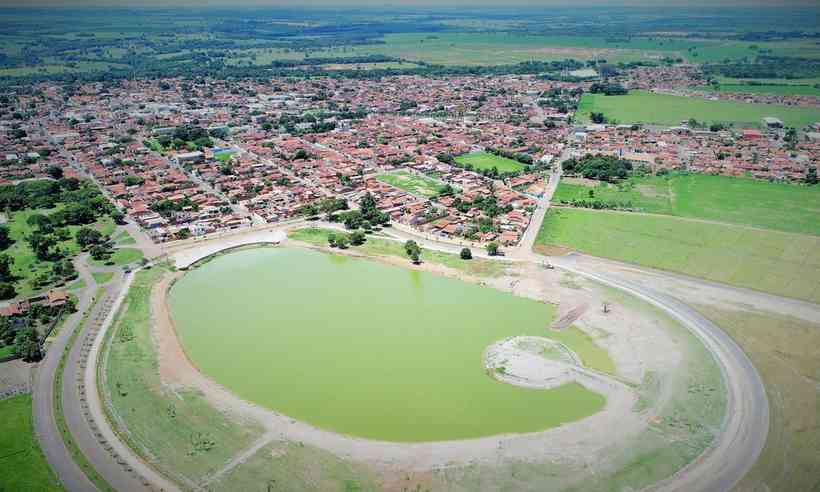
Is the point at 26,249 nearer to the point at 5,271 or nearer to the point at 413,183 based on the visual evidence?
the point at 5,271

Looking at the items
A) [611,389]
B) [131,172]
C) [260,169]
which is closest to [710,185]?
[611,389]

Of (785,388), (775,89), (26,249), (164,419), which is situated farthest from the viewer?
(775,89)

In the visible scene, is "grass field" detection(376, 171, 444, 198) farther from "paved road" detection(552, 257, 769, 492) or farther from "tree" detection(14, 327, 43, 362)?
"tree" detection(14, 327, 43, 362)

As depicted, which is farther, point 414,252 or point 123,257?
point 123,257

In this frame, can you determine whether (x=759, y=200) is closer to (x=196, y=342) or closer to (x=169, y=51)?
(x=196, y=342)

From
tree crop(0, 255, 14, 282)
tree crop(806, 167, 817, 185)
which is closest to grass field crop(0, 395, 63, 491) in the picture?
tree crop(0, 255, 14, 282)

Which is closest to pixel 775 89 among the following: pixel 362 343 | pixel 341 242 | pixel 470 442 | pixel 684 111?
pixel 684 111
